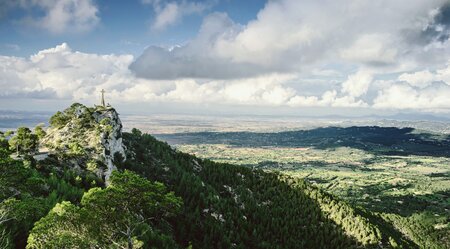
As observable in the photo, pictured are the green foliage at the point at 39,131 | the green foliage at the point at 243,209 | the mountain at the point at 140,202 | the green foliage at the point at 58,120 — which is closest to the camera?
the mountain at the point at 140,202

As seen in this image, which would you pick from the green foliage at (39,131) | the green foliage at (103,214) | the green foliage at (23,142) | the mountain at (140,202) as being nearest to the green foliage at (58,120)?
the mountain at (140,202)

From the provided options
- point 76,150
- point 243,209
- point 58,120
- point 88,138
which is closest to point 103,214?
point 76,150

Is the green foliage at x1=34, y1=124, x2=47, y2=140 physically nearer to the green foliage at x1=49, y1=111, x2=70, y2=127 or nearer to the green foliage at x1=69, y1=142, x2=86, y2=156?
the green foliage at x1=49, y1=111, x2=70, y2=127

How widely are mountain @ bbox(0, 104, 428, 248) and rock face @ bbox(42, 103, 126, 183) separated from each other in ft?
1.14

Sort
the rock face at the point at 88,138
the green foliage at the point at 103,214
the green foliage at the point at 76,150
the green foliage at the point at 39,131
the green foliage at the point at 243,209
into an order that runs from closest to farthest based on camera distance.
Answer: the green foliage at the point at 103,214
the green foliage at the point at 76,150
the rock face at the point at 88,138
the green foliage at the point at 39,131
the green foliage at the point at 243,209

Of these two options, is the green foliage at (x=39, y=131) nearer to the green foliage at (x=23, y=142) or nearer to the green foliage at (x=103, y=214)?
the green foliage at (x=23, y=142)

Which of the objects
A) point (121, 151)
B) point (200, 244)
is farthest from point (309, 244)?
point (121, 151)

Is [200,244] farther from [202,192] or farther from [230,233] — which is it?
[202,192]

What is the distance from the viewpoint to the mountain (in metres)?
34.8

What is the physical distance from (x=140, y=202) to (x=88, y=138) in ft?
263

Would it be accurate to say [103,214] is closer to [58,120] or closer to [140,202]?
[140,202]

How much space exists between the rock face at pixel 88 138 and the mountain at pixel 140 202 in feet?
1.14

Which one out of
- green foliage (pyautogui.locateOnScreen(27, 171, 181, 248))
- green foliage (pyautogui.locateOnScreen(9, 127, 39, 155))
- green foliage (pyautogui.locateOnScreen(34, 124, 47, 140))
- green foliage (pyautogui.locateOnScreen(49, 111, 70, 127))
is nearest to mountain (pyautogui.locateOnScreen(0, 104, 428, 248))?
green foliage (pyautogui.locateOnScreen(27, 171, 181, 248))

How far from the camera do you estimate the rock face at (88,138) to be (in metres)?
95.2
